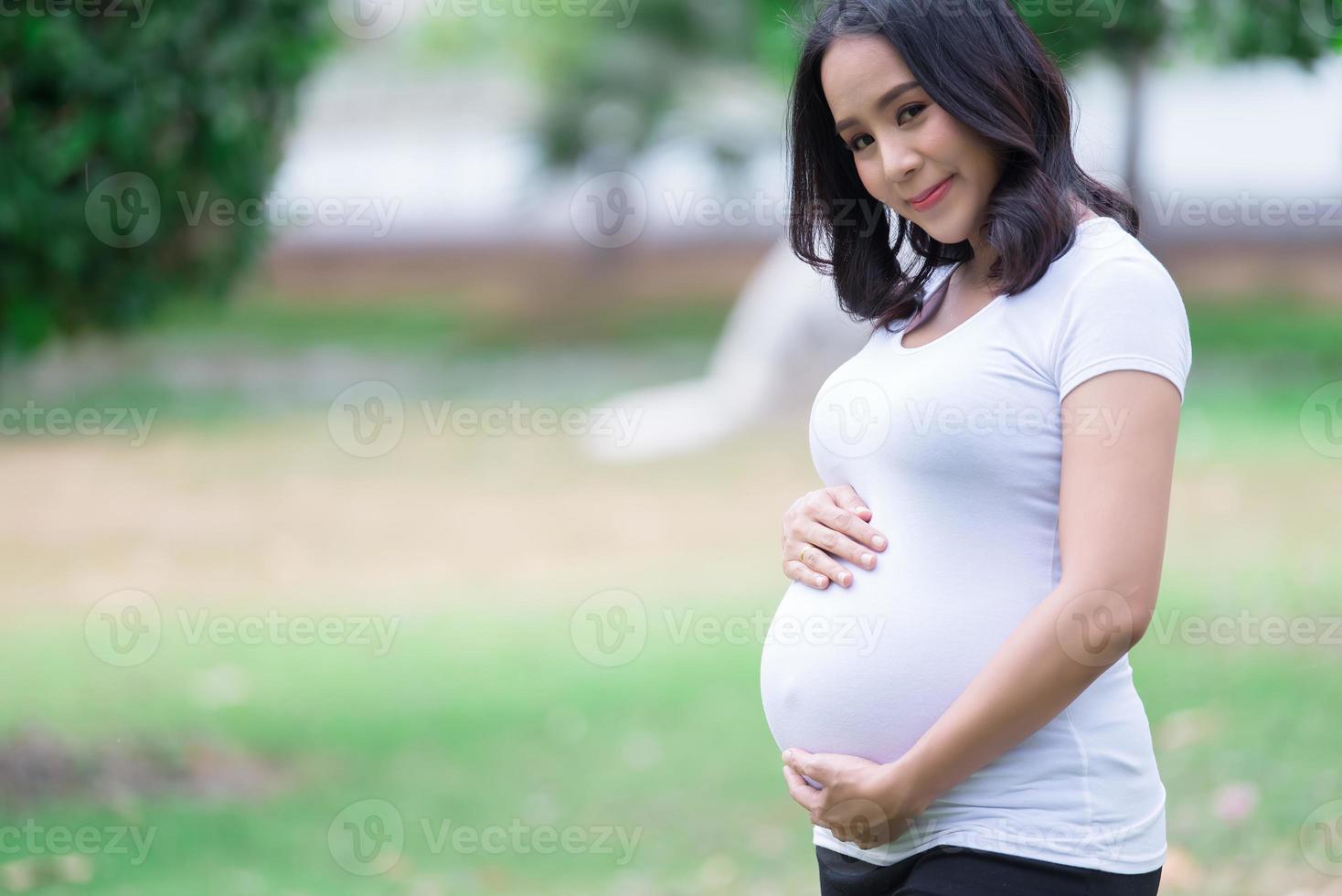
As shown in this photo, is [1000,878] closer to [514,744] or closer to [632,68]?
[514,744]

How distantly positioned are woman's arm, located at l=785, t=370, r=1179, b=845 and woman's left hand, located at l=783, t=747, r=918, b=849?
0.17ft

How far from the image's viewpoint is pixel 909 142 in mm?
1773

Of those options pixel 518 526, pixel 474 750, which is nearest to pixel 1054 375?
pixel 474 750

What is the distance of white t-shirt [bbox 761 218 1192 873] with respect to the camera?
1.60 m

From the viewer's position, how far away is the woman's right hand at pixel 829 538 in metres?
1.85

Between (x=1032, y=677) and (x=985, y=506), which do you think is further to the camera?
(x=985, y=506)

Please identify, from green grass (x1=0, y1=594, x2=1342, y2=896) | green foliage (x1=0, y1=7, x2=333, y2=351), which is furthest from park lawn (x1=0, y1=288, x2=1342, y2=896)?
green foliage (x1=0, y1=7, x2=333, y2=351)

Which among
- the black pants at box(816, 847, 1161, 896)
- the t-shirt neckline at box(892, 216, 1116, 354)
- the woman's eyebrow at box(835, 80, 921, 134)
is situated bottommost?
the black pants at box(816, 847, 1161, 896)

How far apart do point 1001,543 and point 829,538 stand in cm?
27

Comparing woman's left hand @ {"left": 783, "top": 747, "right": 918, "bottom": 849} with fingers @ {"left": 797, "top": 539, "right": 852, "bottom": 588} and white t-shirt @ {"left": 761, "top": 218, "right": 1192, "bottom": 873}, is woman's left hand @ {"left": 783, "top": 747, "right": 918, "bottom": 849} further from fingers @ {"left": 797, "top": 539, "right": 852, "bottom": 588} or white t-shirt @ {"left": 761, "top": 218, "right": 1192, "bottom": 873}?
fingers @ {"left": 797, "top": 539, "right": 852, "bottom": 588}

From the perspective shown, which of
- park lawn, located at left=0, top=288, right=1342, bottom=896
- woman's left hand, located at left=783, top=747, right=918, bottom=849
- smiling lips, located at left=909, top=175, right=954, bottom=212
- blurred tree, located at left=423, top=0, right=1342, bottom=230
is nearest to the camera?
woman's left hand, located at left=783, top=747, right=918, bottom=849

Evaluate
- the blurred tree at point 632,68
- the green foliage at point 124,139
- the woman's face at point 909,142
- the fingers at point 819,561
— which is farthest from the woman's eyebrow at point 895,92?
the blurred tree at point 632,68

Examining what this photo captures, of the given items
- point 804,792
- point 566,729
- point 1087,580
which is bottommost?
point 566,729

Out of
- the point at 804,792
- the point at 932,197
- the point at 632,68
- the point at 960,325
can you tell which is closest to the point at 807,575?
the point at 804,792
